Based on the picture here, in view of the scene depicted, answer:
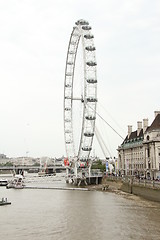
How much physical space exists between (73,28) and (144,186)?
25.6 m

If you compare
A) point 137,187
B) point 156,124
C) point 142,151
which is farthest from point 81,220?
point 142,151

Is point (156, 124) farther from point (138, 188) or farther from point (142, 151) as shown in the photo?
point (138, 188)

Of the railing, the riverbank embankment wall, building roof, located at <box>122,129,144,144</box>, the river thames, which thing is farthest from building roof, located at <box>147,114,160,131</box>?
the river thames

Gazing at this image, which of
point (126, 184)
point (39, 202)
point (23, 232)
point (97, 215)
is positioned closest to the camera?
point (23, 232)

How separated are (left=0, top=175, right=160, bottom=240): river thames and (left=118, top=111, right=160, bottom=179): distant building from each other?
43.9 ft

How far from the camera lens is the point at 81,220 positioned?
2033cm

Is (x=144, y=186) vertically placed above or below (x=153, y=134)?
below

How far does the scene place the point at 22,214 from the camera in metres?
22.9

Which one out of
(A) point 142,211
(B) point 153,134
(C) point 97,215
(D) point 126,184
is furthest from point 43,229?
(B) point 153,134

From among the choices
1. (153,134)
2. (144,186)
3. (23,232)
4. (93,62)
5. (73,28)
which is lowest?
(23,232)

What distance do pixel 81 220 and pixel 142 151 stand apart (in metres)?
29.1

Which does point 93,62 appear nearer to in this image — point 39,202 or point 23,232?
point 39,202

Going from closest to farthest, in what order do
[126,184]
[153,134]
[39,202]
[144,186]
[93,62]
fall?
[39,202] < [144,186] < [126,184] < [153,134] < [93,62]

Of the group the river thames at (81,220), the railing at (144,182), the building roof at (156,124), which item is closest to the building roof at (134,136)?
the building roof at (156,124)
